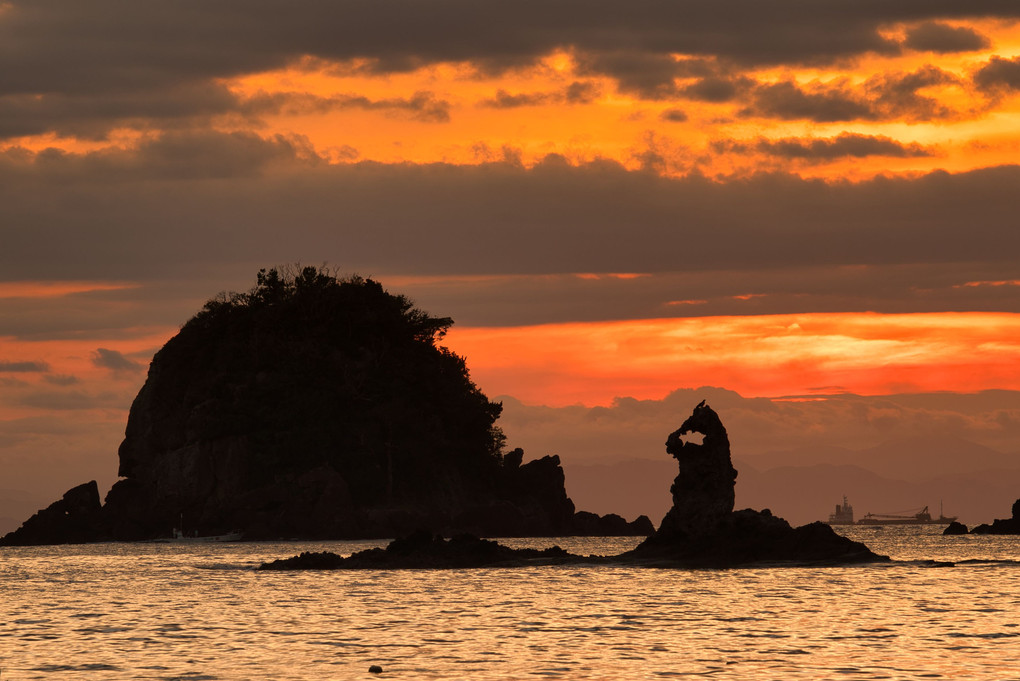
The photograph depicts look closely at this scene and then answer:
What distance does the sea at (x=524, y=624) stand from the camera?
139ft

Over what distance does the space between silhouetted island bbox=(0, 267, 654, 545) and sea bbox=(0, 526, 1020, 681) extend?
74.6 meters

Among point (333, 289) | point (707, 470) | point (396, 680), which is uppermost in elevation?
point (333, 289)

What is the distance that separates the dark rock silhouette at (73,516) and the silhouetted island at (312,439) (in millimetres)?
170

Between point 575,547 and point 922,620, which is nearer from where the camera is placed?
point 922,620

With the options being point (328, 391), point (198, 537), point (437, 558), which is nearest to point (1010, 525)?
point (328, 391)

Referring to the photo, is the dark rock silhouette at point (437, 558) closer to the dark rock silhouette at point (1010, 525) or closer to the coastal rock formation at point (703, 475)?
the coastal rock formation at point (703, 475)

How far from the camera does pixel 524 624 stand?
56594 millimetres

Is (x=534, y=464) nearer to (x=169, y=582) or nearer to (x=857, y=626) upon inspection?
(x=169, y=582)

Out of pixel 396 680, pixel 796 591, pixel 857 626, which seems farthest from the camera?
pixel 796 591

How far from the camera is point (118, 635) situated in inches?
2120

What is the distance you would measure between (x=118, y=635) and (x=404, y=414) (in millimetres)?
122058

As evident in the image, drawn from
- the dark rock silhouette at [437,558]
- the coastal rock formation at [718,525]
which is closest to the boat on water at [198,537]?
the dark rock silhouette at [437,558]

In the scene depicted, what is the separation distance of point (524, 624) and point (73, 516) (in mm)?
135205

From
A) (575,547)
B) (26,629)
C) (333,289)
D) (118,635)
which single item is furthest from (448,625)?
(333,289)
